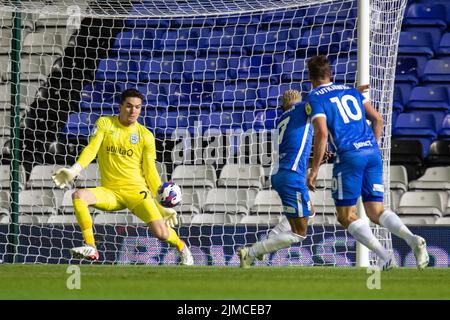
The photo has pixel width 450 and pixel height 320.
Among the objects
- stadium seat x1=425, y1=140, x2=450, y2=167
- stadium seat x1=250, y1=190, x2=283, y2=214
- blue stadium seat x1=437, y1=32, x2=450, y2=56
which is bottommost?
stadium seat x1=250, y1=190, x2=283, y2=214

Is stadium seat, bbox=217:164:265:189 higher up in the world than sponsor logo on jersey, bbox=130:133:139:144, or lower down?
lower down

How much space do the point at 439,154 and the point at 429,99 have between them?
38.5 inches

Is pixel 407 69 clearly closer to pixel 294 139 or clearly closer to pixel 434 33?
pixel 434 33

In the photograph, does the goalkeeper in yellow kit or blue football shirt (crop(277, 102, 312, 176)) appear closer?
blue football shirt (crop(277, 102, 312, 176))

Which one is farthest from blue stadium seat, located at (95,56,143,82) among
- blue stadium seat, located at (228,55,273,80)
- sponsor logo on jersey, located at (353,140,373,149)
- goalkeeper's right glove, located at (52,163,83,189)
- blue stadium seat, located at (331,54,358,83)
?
sponsor logo on jersey, located at (353,140,373,149)

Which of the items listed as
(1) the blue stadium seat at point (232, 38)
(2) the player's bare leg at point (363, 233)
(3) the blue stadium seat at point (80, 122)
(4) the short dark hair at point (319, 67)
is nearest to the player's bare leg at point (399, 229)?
(2) the player's bare leg at point (363, 233)

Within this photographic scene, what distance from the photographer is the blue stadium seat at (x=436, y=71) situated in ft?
49.8

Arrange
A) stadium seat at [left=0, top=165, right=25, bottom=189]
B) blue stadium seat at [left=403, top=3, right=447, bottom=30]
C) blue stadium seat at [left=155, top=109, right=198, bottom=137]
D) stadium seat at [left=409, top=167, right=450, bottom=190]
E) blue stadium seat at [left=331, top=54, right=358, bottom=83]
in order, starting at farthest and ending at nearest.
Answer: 1. blue stadium seat at [left=403, top=3, right=447, bottom=30]
2. blue stadium seat at [left=331, top=54, right=358, bottom=83]
3. blue stadium seat at [left=155, top=109, right=198, bottom=137]
4. stadium seat at [left=0, top=165, right=25, bottom=189]
5. stadium seat at [left=409, top=167, right=450, bottom=190]

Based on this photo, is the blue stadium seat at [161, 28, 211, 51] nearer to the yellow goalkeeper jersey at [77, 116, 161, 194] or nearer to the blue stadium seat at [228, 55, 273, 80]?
the blue stadium seat at [228, 55, 273, 80]

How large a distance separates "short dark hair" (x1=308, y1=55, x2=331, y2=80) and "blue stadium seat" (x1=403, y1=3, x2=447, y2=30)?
22.8 ft

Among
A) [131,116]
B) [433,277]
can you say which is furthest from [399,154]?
[433,277]

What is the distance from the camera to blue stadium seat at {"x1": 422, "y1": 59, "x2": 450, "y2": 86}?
49.8ft

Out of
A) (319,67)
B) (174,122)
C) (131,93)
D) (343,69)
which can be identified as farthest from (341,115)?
(174,122)

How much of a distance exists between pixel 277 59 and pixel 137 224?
129 inches
